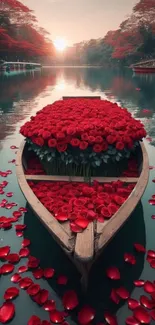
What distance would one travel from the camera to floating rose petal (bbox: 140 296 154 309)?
2.70m

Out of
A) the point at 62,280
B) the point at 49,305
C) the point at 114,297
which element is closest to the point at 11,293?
the point at 49,305

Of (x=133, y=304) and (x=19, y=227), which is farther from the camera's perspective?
(x=19, y=227)

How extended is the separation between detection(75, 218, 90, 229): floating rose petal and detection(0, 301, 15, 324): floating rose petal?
3.81ft

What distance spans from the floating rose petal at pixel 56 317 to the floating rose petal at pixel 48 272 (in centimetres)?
49

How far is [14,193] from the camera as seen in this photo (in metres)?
5.18

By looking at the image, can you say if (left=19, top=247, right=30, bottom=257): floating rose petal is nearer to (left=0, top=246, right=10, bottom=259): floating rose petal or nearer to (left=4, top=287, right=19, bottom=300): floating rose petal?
(left=0, top=246, right=10, bottom=259): floating rose petal

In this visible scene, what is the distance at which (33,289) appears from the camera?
2.86 meters

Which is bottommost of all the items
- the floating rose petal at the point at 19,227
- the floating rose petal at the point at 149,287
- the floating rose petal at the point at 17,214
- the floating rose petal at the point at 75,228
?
the floating rose petal at the point at 149,287

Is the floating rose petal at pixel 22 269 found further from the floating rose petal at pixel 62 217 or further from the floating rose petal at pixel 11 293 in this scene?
the floating rose petal at pixel 62 217

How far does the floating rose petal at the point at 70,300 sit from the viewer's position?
8.90 feet

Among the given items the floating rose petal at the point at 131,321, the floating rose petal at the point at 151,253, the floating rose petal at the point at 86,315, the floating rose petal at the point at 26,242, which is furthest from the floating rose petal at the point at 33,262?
the floating rose petal at the point at 151,253

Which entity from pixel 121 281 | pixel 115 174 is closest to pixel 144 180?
pixel 115 174

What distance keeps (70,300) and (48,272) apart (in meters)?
0.50

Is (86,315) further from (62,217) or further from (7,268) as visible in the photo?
(7,268)
